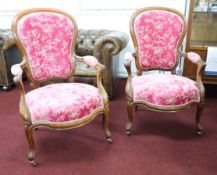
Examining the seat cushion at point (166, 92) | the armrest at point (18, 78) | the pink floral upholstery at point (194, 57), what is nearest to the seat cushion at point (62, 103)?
the armrest at point (18, 78)

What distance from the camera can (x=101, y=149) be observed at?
1.76 meters

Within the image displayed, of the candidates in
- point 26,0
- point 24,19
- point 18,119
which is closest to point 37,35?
point 24,19

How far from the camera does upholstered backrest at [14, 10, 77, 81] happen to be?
5.59ft

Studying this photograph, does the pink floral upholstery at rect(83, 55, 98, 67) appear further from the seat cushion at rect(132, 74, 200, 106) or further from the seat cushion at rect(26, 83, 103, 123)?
the seat cushion at rect(132, 74, 200, 106)

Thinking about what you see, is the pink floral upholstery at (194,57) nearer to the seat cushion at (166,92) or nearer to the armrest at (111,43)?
the seat cushion at (166,92)

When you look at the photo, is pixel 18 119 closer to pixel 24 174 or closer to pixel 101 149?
pixel 24 174

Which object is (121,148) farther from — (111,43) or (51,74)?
(111,43)

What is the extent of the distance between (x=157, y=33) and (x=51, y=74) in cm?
100

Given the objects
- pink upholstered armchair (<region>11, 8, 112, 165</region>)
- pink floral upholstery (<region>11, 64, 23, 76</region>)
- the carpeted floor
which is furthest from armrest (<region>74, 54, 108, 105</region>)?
pink floral upholstery (<region>11, 64, 23, 76</region>)

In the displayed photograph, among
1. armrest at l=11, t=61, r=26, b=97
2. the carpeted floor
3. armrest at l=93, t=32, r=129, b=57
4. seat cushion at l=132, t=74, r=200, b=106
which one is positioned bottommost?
the carpeted floor

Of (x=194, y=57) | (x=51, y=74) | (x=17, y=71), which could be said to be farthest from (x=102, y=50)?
(x=17, y=71)

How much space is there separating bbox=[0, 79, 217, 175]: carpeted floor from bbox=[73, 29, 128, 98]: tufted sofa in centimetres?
45

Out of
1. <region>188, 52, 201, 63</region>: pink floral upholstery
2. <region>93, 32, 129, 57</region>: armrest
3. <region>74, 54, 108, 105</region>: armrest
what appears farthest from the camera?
<region>93, 32, 129, 57</region>: armrest

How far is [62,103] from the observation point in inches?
59.3
